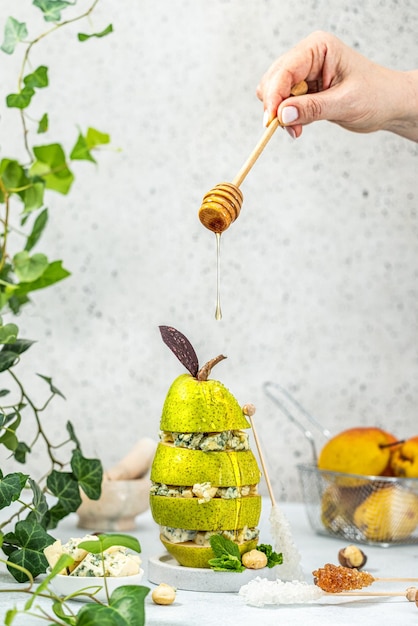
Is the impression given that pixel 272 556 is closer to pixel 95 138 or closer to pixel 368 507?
pixel 368 507

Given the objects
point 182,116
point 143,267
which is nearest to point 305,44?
point 182,116

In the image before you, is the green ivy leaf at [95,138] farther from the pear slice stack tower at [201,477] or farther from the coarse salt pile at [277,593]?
the coarse salt pile at [277,593]

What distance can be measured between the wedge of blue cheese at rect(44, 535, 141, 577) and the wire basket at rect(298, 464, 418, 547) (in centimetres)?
51

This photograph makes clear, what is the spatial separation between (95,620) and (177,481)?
0.33 meters

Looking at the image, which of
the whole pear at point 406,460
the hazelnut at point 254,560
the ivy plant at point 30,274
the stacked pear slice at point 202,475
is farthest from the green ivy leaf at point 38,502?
the whole pear at point 406,460

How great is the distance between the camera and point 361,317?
1.98m

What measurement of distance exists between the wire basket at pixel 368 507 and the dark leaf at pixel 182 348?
0.44m

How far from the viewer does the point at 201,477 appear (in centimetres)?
109

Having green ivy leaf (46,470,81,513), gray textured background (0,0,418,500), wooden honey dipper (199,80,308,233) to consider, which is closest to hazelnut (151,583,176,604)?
green ivy leaf (46,470,81,513)

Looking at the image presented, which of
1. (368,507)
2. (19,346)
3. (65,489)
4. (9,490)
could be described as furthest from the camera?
(368,507)

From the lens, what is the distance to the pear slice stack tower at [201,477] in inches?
42.9

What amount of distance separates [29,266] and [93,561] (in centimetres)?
44

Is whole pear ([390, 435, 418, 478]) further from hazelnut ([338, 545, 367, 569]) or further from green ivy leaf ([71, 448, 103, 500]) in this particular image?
green ivy leaf ([71, 448, 103, 500])

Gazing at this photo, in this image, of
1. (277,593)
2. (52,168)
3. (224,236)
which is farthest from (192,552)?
(224,236)
